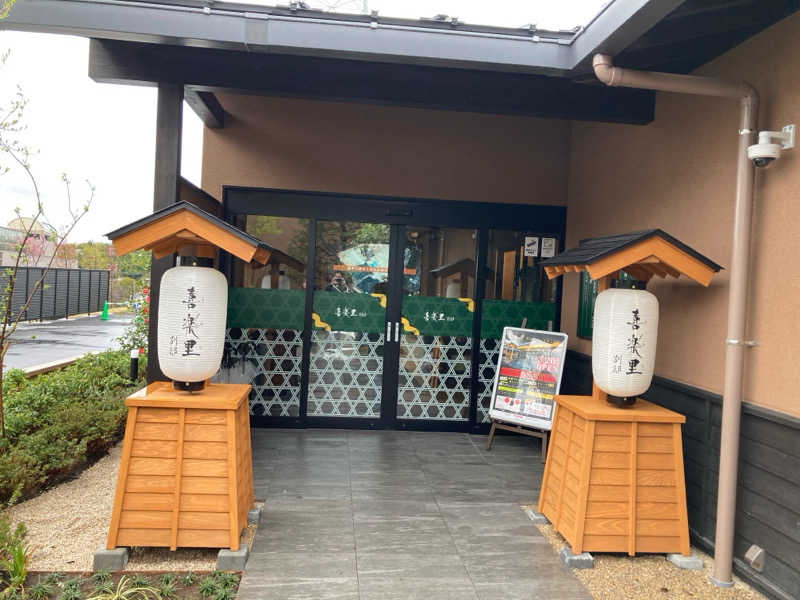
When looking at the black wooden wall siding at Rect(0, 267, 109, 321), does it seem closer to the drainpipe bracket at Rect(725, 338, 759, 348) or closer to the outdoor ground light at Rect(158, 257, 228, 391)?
the outdoor ground light at Rect(158, 257, 228, 391)

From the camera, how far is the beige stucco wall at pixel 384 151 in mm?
5504

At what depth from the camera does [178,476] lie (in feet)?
9.48

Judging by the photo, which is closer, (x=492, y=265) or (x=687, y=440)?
(x=687, y=440)

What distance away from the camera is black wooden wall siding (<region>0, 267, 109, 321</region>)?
16.7m

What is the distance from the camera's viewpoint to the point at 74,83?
3.87m

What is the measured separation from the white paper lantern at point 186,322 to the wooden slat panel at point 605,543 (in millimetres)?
2266

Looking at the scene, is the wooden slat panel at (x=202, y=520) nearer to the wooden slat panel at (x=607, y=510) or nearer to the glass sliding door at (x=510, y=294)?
the wooden slat panel at (x=607, y=510)

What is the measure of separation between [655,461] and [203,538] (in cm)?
245

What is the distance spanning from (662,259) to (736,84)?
3.20 ft

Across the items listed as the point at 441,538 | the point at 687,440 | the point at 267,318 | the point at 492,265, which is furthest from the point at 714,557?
the point at 267,318

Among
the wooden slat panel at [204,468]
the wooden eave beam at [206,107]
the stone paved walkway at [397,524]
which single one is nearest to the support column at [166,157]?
the wooden eave beam at [206,107]

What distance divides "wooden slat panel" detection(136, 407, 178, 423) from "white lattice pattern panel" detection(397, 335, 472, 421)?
118 inches

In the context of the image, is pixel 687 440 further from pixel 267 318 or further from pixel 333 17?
pixel 267 318

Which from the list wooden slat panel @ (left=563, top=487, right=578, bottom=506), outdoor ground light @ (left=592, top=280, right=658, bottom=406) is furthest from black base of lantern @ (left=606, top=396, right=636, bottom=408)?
wooden slat panel @ (left=563, top=487, right=578, bottom=506)
